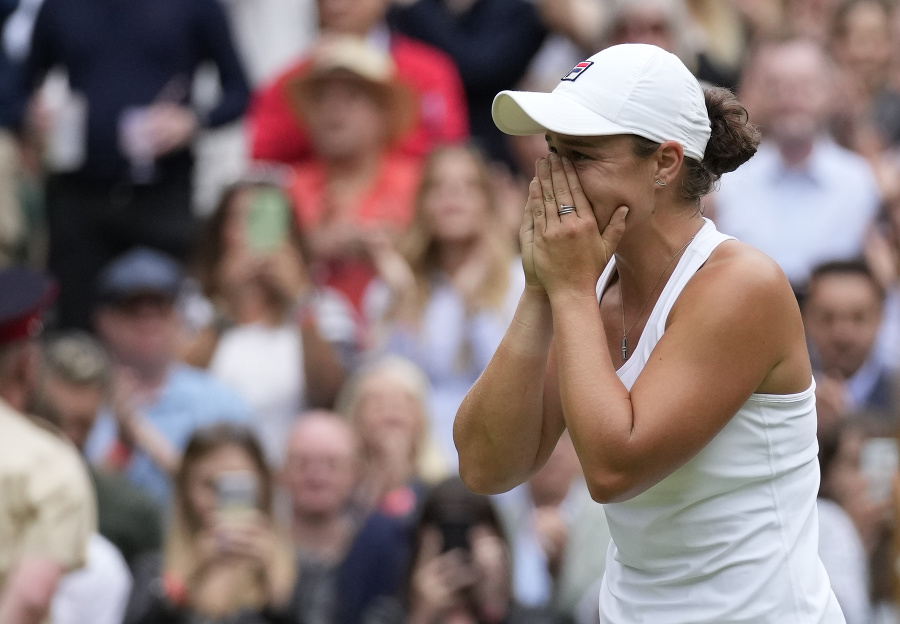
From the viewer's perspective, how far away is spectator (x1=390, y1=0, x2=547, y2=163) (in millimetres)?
7219

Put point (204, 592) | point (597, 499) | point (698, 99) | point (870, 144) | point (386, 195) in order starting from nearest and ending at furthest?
point (597, 499)
point (698, 99)
point (204, 592)
point (386, 195)
point (870, 144)

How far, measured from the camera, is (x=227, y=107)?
273 inches

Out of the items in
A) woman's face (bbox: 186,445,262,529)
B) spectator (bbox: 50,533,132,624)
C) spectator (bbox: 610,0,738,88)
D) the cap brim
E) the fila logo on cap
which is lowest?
spectator (bbox: 50,533,132,624)

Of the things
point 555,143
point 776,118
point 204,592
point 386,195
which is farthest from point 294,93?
point 555,143

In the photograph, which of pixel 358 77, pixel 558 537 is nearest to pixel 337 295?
pixel 358 77

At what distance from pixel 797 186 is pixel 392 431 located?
2323 millimetres

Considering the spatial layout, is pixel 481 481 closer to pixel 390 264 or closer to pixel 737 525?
pixel 737 525

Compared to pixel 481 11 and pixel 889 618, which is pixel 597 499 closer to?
pixel 889 618

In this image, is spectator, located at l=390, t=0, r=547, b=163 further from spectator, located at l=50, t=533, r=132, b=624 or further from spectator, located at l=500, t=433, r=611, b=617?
spectator, located at l=50, t=533, r=132, b=624

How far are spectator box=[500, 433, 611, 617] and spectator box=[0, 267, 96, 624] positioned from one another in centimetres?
166

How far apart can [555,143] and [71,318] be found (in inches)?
184

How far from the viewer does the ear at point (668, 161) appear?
2604mm

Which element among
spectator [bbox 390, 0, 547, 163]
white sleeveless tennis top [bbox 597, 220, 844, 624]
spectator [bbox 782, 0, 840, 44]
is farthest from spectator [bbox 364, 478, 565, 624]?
spectator [bbox 782, 0, 840, 44]

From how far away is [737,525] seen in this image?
258 centimetres
